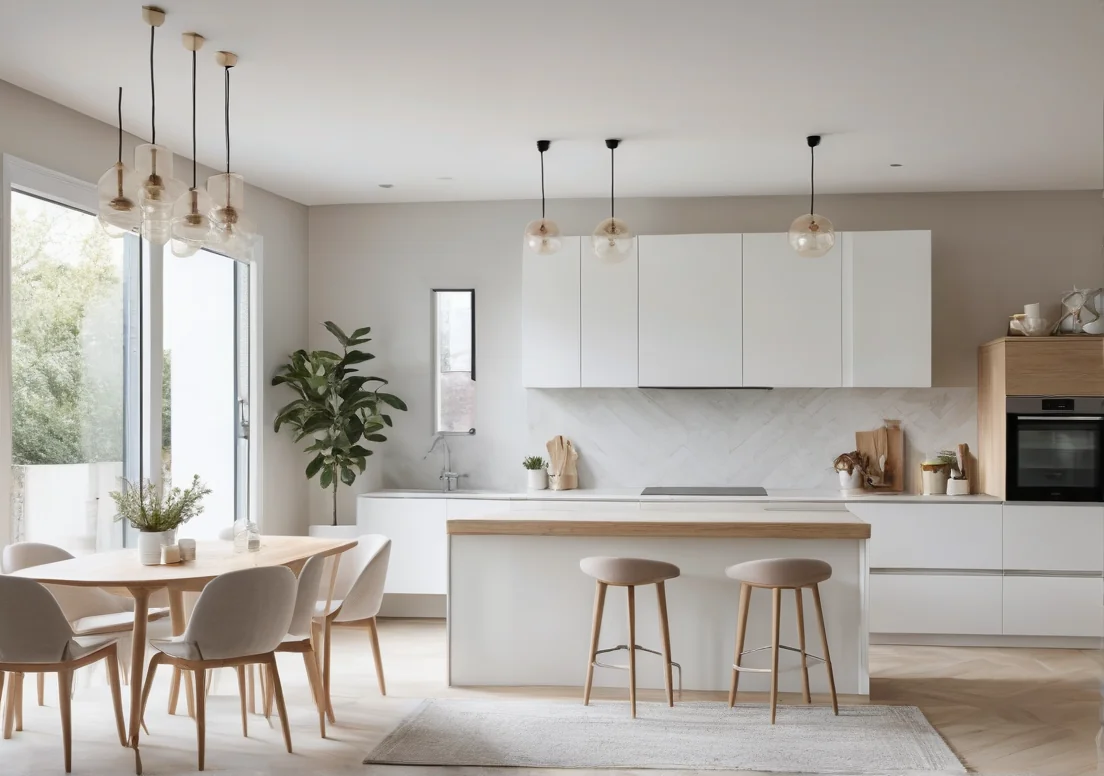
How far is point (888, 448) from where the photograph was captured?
258 inches

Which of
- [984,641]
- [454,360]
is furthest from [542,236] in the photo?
[984,641]

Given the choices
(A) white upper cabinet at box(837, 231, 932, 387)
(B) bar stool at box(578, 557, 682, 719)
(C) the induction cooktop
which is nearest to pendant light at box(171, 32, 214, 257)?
(B) bar stool at box(578, 557, 682, 719)

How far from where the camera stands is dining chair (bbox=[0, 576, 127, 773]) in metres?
3.56

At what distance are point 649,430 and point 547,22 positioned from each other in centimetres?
364

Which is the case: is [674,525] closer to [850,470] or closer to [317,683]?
[317,683]

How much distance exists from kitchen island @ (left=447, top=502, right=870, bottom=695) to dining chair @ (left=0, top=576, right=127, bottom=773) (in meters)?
1.74

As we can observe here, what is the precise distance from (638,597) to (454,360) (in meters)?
2.73

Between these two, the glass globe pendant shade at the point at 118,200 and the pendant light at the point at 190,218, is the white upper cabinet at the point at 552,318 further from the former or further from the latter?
the glass globe pendant shade at the point at 118,200

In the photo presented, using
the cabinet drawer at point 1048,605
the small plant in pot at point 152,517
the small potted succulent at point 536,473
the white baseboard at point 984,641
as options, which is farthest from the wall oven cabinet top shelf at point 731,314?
the small plant in pot at point 152,517

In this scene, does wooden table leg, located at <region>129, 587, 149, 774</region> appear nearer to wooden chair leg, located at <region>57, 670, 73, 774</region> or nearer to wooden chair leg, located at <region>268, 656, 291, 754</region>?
wooden chair leg, located at <region>57, 670, 73, 774</region>

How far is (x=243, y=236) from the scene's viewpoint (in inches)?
Answer: 158

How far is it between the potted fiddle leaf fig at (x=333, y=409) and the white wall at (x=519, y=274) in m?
0.39

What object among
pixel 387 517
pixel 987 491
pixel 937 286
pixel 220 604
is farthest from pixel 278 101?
pixel 987 491

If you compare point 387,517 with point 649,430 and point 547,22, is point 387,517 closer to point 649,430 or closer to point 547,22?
point 649,430
